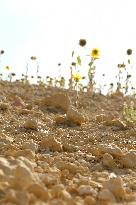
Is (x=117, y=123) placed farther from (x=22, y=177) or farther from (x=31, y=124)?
(x=22, y=177)

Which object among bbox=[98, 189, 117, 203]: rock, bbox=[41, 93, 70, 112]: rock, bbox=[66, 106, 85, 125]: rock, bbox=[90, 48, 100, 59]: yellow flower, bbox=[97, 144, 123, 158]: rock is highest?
bbox=[90, 48, 100, 59]: yellow flower

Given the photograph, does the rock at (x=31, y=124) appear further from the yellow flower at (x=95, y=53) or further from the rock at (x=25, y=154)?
the yellow flower at (x=95, y=53)

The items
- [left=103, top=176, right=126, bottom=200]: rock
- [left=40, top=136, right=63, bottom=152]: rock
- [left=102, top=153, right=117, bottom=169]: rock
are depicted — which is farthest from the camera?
[left=40, top=136, right=63, bottom=152]: rock

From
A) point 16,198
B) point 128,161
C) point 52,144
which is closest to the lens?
point 16,198

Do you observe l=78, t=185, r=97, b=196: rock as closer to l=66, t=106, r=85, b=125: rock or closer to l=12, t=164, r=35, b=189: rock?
l=12, t=164, r=35, b=189: rock

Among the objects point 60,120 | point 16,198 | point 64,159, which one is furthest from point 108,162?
point 60,120

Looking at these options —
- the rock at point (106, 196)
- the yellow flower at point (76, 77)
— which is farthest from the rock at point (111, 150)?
the yellow flower at point (76, 77)

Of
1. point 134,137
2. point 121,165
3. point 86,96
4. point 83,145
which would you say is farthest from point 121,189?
point 86,96

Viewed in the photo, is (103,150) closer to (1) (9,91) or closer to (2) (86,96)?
(1) (9,91)

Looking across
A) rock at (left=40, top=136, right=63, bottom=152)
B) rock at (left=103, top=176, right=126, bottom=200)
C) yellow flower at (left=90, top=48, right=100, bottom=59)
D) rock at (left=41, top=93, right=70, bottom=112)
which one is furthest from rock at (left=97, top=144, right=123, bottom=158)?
yellow flower at (left=90, top=48, right=100, bottom=59)
